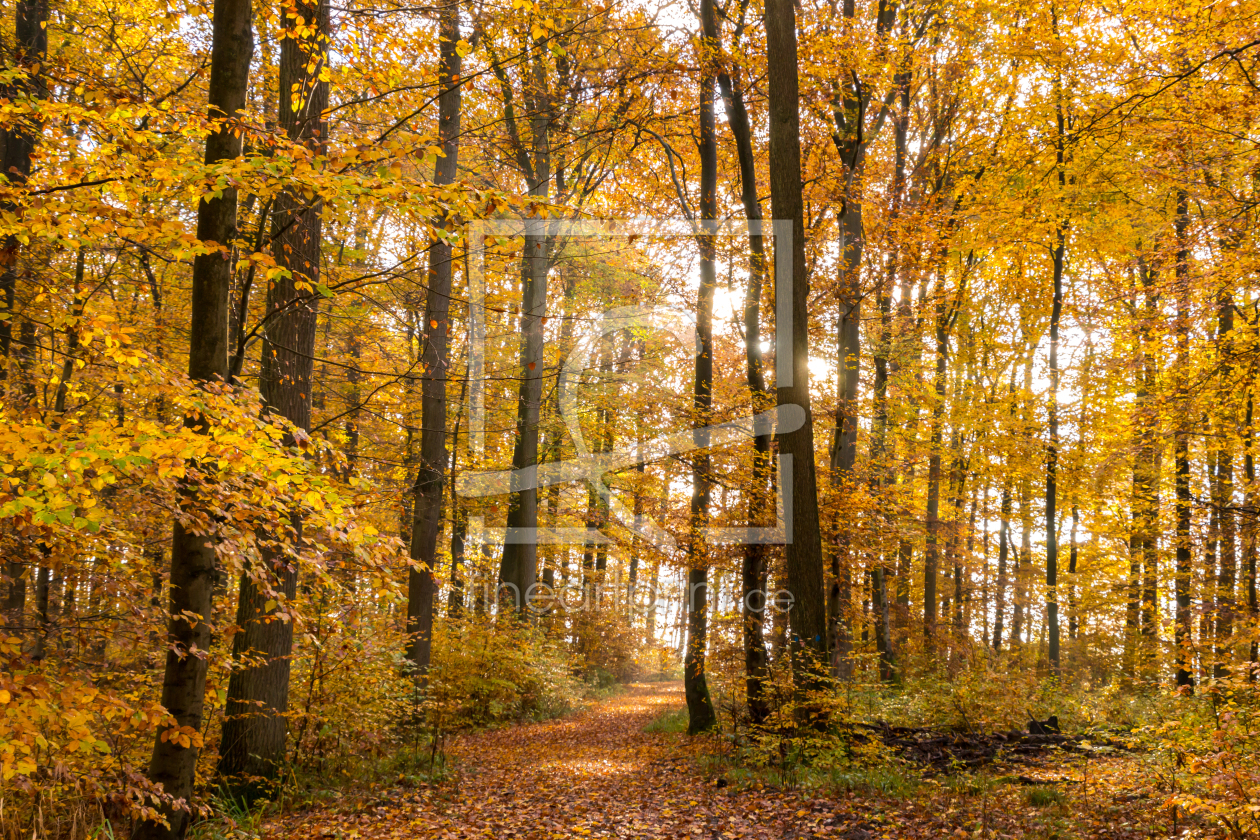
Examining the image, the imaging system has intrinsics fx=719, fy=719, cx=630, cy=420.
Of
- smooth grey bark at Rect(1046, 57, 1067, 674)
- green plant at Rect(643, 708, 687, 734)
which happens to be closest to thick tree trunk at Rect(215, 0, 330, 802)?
green plant at Rect(643, 708, 687, 734)

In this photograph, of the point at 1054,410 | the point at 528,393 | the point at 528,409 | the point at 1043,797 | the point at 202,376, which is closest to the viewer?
the point at 202,376

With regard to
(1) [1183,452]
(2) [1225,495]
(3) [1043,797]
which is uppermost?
(1) [1183,452]

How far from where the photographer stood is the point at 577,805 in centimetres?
714

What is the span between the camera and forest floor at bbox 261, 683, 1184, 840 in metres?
5.70

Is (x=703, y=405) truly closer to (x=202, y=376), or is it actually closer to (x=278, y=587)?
(x=278, y=587)

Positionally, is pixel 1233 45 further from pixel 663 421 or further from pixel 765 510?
pixel 663 421

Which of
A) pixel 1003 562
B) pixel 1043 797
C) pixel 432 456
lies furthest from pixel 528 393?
pixel 1003 562

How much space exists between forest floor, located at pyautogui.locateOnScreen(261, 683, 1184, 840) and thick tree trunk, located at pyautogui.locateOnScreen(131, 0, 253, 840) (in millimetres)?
1651

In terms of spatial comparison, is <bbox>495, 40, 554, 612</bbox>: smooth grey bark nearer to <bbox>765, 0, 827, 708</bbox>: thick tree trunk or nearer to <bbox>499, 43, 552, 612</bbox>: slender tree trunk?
<bbox>499, 43, 552, 612</bbox>: slender tree trunk

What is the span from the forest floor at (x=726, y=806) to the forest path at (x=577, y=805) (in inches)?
0.7

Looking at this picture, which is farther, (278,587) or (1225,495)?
(1225,495)

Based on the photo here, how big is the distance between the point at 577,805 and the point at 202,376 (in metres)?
5.31

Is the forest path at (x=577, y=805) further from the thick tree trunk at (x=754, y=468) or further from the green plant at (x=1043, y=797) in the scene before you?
the green plant at (x=1043, y=797)

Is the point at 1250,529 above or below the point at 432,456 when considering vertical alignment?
below
